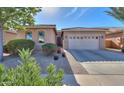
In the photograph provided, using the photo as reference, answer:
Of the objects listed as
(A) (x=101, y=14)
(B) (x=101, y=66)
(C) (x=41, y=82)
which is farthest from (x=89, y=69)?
(C) (x=41, y=82)

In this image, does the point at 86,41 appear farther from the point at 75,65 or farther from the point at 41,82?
the point at 41,82

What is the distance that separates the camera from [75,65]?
43.0 feet

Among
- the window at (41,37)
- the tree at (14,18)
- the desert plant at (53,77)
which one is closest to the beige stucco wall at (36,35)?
the window at (41,37)

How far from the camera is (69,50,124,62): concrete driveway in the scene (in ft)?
36.8

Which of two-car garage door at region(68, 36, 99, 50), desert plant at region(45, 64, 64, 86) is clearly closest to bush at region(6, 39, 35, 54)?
two-car garage door at region(68, 36, 99, 50)

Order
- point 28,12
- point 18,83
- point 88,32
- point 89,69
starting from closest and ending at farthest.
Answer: point 18,83
point 88,32
point 28,12
point 89,69

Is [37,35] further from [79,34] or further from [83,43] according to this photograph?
[83,43]

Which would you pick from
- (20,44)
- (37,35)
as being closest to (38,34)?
(37,35)

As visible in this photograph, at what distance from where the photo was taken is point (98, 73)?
37.9 feet

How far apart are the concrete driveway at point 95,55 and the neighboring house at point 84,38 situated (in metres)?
0.39

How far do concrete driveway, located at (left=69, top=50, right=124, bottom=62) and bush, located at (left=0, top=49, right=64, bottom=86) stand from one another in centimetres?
538

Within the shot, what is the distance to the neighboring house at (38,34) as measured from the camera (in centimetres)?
999

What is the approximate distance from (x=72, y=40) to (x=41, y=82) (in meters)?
5.27

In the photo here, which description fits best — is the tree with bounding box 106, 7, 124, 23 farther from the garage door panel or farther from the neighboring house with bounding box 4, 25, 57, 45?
the neighboring house with bounding box 4, 25, 57, 45
